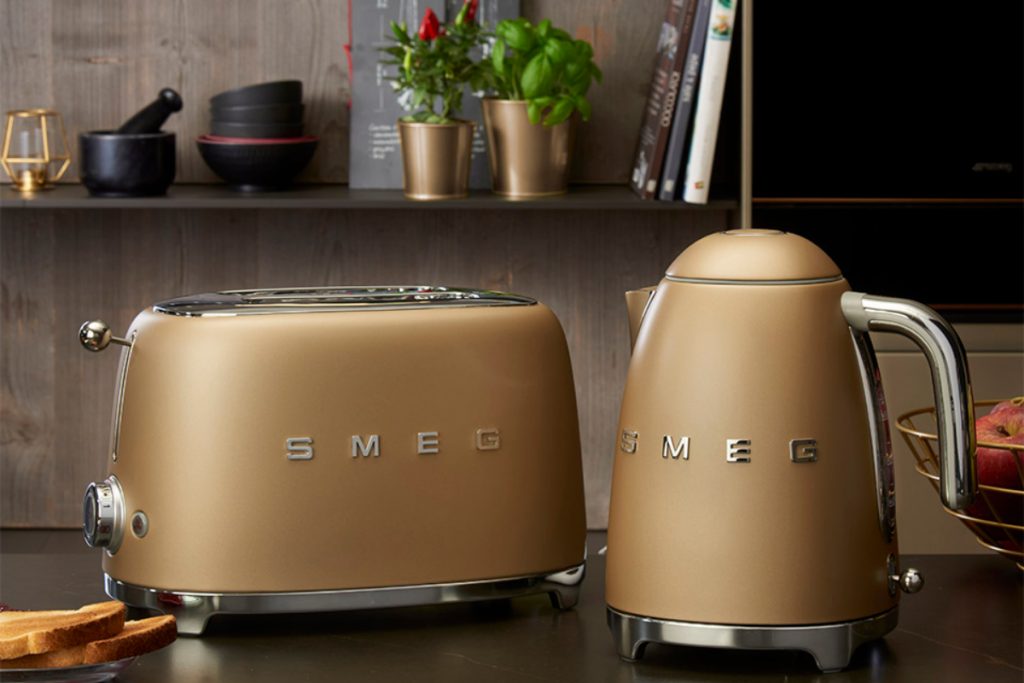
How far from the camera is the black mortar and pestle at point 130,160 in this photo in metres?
2.27

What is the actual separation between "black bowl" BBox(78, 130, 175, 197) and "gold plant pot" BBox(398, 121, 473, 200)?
39 cm

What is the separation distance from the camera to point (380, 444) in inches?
35.2

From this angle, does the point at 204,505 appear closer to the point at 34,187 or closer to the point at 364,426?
the point at 364,426

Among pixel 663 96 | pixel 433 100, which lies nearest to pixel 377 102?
pixel 433 100

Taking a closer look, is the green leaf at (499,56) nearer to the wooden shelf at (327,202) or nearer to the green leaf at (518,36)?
the green leaf at (518,36)

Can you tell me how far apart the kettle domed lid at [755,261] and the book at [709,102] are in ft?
4.40

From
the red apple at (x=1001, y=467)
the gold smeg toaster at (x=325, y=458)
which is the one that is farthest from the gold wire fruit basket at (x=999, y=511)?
the gold smeg toaster at (x=325, y=458)

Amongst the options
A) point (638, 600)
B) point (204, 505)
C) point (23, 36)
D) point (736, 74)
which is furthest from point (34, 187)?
point (638, 600)

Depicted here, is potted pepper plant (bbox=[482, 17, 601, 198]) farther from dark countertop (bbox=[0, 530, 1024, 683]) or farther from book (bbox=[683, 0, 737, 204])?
dark countertop (bbox=[0, 530, 1024, 683])

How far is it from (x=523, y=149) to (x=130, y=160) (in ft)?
2.06

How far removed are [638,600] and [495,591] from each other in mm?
121

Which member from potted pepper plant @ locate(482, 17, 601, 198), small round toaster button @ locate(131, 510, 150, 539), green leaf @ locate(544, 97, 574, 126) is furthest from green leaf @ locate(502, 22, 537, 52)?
small round toaster button @ locate(131, 510, 150, 539)

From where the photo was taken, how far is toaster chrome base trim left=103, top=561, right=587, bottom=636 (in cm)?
89

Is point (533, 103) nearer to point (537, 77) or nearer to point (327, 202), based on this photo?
point (537, 77)
